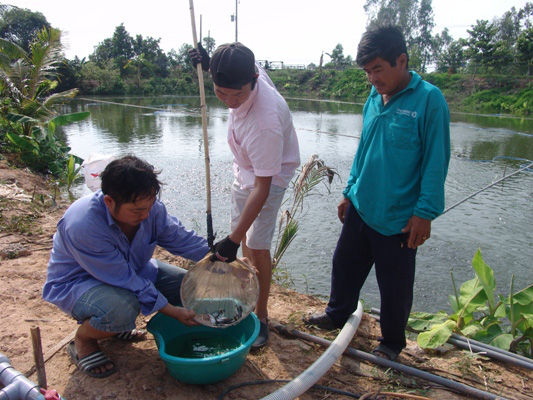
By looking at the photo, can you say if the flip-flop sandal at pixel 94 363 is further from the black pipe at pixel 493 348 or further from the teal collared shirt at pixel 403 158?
the black pipe at pixel 493 348

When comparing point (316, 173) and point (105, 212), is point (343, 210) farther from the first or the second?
point (316, 173)

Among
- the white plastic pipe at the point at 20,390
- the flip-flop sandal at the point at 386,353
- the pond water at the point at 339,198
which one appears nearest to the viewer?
the white plastic pipe at the point at 20,390

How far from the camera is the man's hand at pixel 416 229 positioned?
199cm

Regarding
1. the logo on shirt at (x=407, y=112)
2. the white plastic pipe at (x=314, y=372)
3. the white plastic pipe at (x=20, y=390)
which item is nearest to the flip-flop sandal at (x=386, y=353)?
the white plastic pipe at (x=314, y=372)

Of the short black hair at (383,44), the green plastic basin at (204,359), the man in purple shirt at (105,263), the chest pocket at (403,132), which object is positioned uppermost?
the short black hair at (383,44)

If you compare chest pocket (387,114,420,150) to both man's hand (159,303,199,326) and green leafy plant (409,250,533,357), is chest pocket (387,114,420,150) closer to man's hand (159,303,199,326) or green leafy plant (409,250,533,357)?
green leafy plant (409,250,533,357)

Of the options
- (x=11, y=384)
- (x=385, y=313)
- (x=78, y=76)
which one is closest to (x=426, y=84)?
(x=385, y=313)

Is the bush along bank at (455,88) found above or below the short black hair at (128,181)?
above

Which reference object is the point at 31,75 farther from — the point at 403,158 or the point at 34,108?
the point at 403,158

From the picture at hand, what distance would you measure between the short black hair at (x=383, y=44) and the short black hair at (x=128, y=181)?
1.20 metres

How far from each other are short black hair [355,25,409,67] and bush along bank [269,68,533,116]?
87.4ft

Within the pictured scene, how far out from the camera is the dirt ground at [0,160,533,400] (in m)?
2.00

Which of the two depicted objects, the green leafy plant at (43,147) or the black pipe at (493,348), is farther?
the green leafy plant at (43,147)

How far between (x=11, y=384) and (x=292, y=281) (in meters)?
2.78
